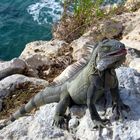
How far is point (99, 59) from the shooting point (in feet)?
13.0

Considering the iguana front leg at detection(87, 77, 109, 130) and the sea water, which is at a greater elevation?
the iguana front leg at detection(87, 77, 109, 130)

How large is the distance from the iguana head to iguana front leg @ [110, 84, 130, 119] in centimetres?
30

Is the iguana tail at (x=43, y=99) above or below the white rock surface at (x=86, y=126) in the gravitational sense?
below

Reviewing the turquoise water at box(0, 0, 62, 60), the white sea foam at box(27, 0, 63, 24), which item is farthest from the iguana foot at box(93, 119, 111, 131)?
the white sea foam at box(27, 0, 63, 24)

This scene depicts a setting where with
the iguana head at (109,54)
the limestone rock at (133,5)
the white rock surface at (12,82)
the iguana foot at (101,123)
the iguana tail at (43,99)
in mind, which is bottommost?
the limestone rock at (133,5)

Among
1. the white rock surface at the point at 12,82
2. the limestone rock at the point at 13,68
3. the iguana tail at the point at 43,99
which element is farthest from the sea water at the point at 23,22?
the iguana tail at the point at 43,99

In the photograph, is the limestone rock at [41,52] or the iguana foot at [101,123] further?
the limestone rock at [41,52]

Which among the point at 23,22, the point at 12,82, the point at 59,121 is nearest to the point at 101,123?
the point at 59,121

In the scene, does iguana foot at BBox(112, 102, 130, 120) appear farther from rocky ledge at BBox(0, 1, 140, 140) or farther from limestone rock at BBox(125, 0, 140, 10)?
limestone rock at BBox(125, 0, 140, 10)

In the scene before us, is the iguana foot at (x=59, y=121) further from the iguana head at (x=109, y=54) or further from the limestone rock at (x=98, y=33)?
the limestone rock at (x=98, y=33)

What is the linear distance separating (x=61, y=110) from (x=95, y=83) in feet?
1.70

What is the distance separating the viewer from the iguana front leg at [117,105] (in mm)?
4059

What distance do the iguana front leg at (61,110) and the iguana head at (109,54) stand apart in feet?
2.07

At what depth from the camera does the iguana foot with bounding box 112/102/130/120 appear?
4047mm
